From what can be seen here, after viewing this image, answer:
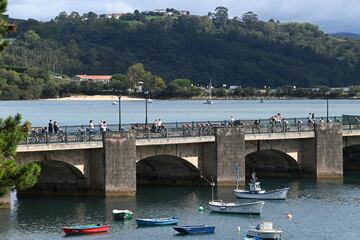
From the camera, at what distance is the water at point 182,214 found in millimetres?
55562

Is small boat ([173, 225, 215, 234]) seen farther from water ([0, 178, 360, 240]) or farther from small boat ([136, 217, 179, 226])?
small boat ([136, 217, 179, 226])

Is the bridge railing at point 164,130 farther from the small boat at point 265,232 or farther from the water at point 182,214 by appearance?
the small boat at point 265,232

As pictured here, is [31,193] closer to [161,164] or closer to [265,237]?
[161,164]

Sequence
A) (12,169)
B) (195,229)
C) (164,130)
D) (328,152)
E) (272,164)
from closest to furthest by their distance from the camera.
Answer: (12,169) < (195,229) < (164,130) < (328,152) < (272,164)

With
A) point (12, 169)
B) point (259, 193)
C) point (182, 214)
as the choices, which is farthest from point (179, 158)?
point (12, 169)

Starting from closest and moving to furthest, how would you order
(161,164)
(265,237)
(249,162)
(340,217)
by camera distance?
(265,237)
(340,217)
(161,164)
(249,162)

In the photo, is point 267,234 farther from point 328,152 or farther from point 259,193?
point 328,152

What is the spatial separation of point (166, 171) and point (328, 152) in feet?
41.4

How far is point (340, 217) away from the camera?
61.3 meters

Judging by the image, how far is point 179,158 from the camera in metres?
70.7

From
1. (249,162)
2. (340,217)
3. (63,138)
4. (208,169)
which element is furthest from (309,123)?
(63,138)

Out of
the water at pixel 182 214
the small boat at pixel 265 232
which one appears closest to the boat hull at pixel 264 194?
the water at pixel 182 214

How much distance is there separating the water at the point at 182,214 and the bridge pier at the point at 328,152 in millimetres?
3619

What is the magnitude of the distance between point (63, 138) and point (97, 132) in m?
2.91
